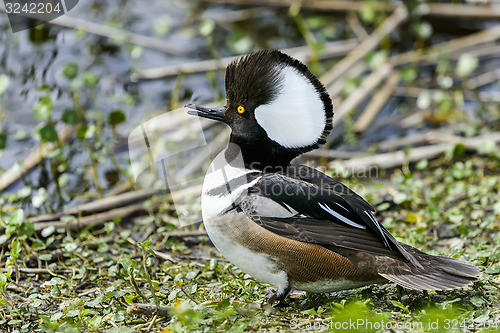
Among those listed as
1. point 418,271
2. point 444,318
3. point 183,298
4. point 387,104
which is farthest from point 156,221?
point 387,104

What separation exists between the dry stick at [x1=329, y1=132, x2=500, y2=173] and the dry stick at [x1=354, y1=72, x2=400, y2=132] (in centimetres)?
69

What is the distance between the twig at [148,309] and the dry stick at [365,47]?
3875 mm

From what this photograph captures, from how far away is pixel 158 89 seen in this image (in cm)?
694

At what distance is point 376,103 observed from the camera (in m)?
6.69

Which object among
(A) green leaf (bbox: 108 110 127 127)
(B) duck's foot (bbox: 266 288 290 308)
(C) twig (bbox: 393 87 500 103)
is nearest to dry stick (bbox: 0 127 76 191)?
(A) green leaf (bbox: 108 110 127 127)

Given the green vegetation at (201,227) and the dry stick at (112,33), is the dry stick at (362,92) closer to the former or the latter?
the green vegetation at (201,227)

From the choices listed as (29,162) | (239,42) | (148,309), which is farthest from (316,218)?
(239,42)

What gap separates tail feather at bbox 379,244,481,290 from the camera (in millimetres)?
3410

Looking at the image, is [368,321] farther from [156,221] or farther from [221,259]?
[156,221]

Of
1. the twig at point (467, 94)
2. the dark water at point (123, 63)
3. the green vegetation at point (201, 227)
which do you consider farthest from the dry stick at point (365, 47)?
the twig at point (467, 94)

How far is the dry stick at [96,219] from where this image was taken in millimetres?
4688

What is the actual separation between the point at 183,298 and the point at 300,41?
461 cm

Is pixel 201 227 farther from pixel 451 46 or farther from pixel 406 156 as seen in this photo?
pixel 451 46

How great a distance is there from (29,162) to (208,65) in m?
2.14
